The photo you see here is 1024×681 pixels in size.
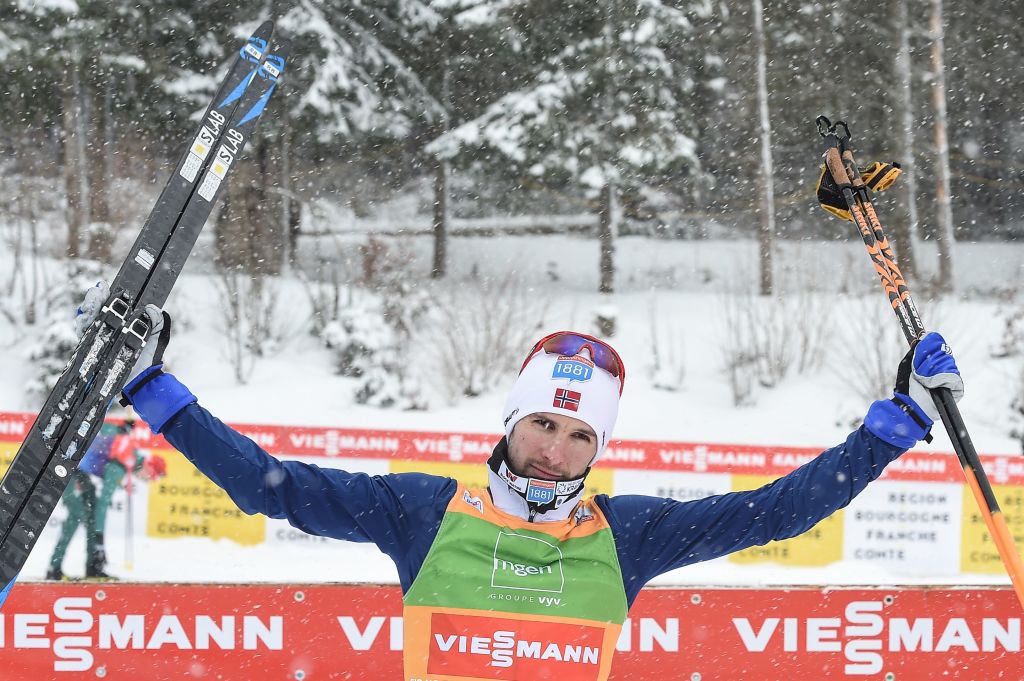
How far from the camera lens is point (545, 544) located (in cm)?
236

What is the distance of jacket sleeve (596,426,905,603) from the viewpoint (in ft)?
7.52

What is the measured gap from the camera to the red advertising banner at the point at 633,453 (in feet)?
23.3

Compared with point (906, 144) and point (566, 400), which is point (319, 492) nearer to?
point (566, 400)

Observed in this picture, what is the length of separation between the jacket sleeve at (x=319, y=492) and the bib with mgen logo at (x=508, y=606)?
57 mm

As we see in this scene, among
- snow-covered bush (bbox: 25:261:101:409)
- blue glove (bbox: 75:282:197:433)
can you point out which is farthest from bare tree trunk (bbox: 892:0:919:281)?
blue glove (bbox: 75:282:197:433)

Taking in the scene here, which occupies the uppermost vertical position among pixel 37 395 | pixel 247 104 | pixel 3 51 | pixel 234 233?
pixel 3 51

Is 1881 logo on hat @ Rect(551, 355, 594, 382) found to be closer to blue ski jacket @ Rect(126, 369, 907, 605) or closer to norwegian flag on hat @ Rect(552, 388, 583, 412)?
norwegian flag on hat @ Rect(552, 388, 583, 412)

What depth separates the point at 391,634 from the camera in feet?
12.8

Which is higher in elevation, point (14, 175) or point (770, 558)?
point (14, 175)

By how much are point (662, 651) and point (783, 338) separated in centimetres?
1047

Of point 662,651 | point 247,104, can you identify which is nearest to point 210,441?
point 247,104

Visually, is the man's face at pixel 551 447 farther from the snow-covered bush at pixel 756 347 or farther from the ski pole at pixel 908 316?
the snow-covered bush at pixel 756 347

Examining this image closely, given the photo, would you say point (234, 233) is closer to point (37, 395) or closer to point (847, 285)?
point (37, 395)

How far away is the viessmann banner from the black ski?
4307 millimetres
